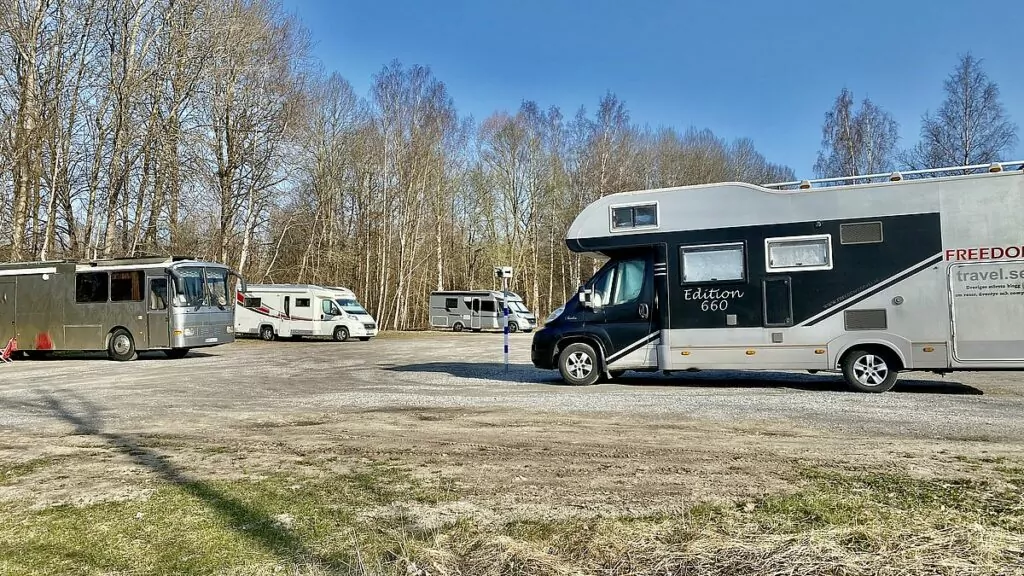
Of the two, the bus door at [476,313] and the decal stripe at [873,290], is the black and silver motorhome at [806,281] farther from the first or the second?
the bus door at [476,313]

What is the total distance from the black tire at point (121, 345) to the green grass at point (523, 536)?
16.7 m

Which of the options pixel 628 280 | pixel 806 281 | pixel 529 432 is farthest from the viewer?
pixel 628 280

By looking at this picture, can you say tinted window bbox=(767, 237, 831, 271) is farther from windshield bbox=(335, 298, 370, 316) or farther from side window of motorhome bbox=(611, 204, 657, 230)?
windshield bbox=(335, 298, 370, 316)

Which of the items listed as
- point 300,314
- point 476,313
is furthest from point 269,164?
point 476,313

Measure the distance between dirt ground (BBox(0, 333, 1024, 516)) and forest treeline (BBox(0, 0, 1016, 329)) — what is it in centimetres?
1589

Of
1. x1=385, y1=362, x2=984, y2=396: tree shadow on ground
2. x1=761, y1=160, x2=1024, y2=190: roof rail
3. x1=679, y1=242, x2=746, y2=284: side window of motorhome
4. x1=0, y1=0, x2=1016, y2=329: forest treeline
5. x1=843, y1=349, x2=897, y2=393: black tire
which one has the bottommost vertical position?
x1=385, y1=362, x2=984, y2=396: tree shadow on ground

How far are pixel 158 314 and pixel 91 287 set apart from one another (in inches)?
96.5

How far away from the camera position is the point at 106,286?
19422 mm

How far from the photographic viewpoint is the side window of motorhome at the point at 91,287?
1942 cm

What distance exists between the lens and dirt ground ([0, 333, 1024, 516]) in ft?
16.1

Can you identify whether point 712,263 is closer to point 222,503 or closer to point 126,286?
point 222,503

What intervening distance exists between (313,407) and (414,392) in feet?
6.37

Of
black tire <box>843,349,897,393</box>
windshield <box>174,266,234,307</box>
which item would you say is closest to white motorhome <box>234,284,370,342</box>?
windshield <box>174,266,234,307</box>

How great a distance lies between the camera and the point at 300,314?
29594 mm
